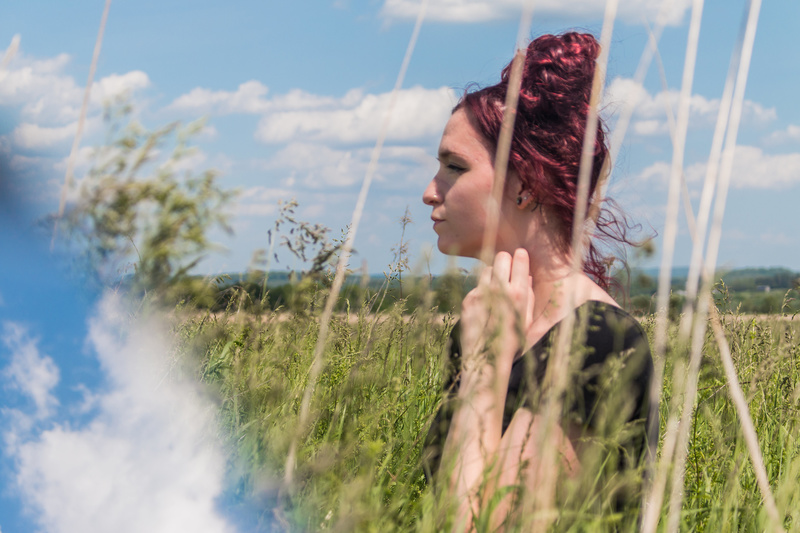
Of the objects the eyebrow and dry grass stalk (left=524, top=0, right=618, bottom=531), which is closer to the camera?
dry grass stalk (left=524, top=0, right=618, bottom=531)

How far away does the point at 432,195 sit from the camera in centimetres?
236

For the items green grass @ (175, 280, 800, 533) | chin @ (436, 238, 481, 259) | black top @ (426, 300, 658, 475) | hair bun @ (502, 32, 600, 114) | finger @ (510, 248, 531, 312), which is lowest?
green grass @ (175, 280, 800, 533)

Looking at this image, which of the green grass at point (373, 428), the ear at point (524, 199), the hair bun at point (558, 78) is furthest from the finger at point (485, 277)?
the hair bun at point (558, 78)

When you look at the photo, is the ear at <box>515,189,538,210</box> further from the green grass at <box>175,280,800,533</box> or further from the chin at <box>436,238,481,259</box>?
the green grass at <box>175,280,800,533</box>

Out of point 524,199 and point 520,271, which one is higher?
point 524,199

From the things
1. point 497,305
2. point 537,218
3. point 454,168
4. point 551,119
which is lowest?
point 497,305

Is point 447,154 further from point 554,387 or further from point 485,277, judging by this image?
point 554,387

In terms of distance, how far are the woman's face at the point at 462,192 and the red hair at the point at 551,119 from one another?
0.22 ft

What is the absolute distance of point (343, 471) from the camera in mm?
1812

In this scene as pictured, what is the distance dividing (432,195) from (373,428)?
0.88 meters

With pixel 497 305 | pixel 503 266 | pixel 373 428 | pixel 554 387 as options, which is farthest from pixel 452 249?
pixel 554 387

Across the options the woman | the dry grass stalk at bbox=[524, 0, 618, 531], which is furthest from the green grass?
the woman

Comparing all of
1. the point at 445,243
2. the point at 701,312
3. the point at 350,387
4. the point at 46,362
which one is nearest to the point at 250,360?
the point at 350,387

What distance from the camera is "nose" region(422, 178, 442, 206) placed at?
2.35 m
